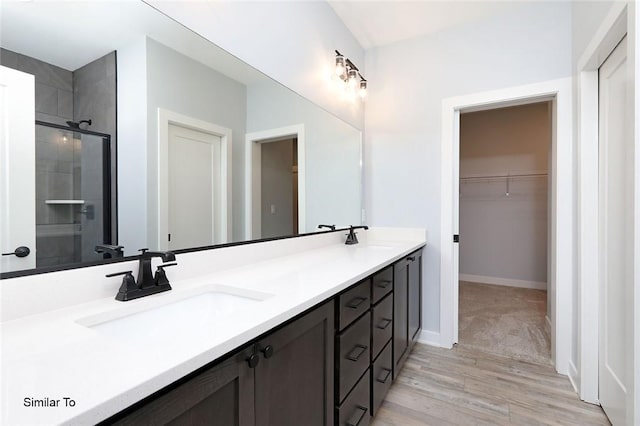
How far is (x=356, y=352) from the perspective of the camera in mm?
1286

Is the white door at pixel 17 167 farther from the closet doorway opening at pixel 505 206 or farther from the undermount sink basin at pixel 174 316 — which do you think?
the closet doorway opening at pixel 505 206

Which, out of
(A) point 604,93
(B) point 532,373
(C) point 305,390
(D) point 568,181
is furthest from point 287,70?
(B) point 532,373

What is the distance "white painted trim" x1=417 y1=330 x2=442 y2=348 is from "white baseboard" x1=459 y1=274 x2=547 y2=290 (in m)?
2.33

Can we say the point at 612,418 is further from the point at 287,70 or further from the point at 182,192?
the point at 287,70

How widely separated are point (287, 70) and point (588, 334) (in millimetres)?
2388

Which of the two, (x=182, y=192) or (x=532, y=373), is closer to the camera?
(x=182, y=192)

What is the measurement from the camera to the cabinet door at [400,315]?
70.1 inches

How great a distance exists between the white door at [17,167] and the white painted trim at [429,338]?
8.37 feet

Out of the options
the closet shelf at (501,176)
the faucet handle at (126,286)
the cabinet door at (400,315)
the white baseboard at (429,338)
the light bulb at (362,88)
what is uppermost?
the light bulb at (362,88)

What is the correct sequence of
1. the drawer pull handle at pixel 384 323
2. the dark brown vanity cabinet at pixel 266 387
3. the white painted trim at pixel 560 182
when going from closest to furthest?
the dark brown vanity cabinet at pixel 266 387 → the drawer pull handle at pixel 384 323 → the white painted trim at pixel 560 182

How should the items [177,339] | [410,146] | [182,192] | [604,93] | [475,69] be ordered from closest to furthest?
[177,339]
[182,192]
[604,93]
[475,69]
[410,146]

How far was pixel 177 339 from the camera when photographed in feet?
2.06

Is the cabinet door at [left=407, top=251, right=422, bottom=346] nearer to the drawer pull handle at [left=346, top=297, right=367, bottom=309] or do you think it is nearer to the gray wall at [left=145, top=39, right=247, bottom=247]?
the drawer pull handle at [left=346, top=297, right=367, bottom=309]

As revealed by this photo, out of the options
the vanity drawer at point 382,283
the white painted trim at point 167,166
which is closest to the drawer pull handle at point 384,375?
the vanity drawer at point 382,283
